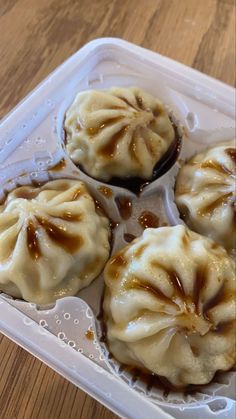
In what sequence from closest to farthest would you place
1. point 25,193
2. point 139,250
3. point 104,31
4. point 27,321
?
point 27,321
point 139,250
point 25,193
point 104,31

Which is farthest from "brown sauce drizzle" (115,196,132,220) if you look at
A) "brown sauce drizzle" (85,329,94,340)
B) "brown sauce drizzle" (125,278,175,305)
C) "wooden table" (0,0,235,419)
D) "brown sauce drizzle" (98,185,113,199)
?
"wooden table" (0,0,235,419)

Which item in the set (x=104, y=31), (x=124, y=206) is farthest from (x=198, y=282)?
(x=104, y=31)

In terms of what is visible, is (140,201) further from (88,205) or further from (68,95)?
(68,95)

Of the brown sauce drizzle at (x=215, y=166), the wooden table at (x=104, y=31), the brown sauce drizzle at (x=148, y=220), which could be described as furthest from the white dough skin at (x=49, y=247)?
the wooden table at (x=104, y=31)

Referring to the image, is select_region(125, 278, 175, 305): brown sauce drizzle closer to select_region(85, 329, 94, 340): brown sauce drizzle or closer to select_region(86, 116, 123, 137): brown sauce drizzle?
select_region(85, 329, 94, 340): brown sauce drizzle

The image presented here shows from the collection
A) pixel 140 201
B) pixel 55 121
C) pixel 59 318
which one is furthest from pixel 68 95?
pixel 59 318

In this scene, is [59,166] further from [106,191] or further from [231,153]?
[231,153]

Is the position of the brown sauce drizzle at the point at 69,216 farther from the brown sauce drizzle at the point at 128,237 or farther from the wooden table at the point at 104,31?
the wooden table at the point at 104,31
